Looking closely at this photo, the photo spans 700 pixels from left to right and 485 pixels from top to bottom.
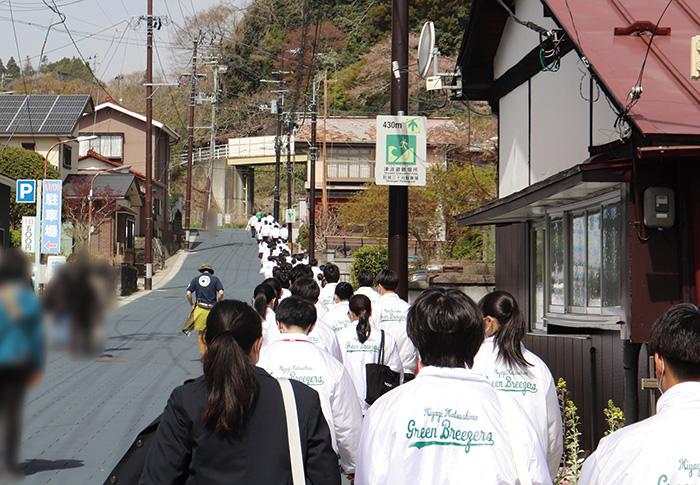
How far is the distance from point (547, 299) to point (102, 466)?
6030 mm

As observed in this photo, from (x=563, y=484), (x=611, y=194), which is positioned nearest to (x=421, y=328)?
(x=563, y=484)

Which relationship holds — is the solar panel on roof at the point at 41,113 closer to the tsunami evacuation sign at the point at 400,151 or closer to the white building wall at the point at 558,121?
the white building wall at the point at 558,121

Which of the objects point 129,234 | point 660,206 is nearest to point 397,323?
point 660,206

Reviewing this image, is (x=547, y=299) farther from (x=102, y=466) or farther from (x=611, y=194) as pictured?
(x=102, y=466)

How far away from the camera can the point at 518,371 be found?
185 inches

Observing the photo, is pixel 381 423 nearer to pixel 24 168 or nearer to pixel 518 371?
pixel 518 371

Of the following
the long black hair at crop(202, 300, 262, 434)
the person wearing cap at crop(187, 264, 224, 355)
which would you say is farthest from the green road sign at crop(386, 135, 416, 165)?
the long black hair at crop(202, 300, 262, 434)

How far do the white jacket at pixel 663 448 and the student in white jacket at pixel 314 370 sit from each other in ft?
7.62

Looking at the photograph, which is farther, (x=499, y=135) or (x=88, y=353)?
(x=499, y=135)

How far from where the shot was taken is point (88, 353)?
1.41 feet

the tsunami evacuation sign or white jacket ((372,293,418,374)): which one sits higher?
the tsunami evacuation sign

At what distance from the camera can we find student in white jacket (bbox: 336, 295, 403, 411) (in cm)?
720

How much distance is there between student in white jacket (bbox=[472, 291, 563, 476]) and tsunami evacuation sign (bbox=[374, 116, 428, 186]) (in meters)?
5.53

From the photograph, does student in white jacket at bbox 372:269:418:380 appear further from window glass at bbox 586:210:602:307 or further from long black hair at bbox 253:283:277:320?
window glass at bbox 586:210:602:307
